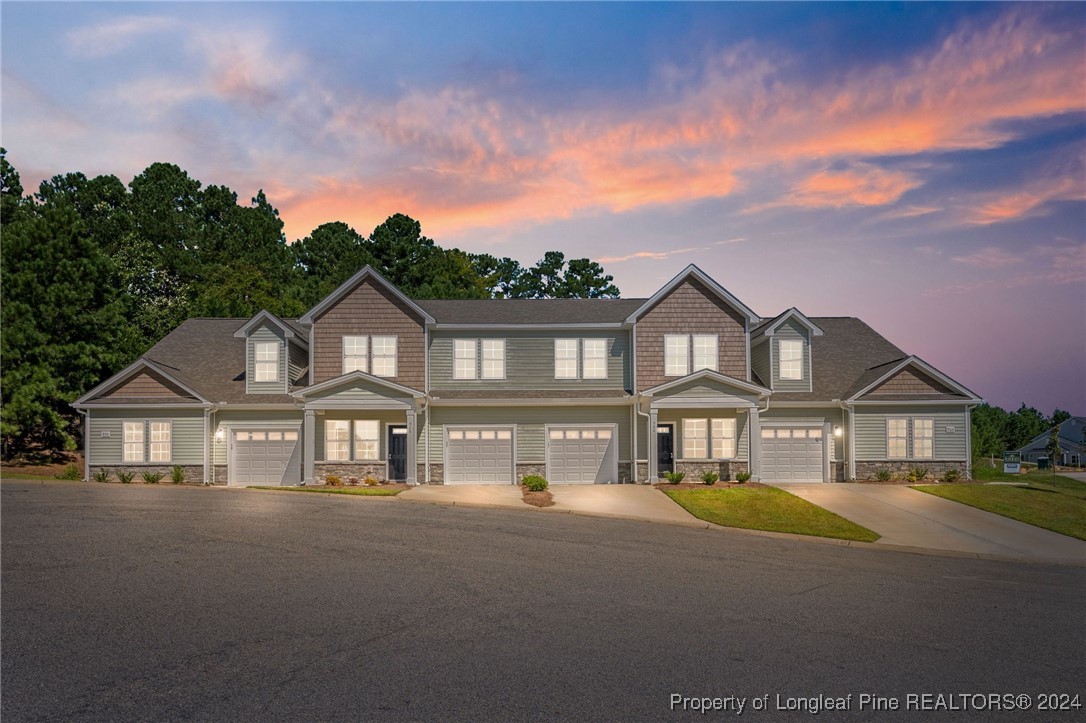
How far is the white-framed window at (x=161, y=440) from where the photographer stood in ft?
96.7

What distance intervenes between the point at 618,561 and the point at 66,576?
28.6 ft

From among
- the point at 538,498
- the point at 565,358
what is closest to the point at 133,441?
the point at 538,498

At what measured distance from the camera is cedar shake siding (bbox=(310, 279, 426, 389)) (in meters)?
29.7

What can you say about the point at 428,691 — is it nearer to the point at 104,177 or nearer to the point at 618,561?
the point at 618,561

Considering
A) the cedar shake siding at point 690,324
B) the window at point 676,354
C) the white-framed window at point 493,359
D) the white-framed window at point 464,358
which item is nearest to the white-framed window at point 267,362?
the white-framed window at point 464,358

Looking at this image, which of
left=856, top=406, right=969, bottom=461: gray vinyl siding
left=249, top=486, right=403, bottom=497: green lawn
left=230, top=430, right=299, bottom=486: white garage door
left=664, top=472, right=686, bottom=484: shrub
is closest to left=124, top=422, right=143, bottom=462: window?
left=230, top=430, right=299, bottom=486: white garage door

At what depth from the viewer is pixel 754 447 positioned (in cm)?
2834

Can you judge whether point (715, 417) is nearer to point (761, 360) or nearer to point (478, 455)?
point (761, 360)

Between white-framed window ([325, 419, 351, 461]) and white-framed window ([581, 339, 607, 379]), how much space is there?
9227 mm

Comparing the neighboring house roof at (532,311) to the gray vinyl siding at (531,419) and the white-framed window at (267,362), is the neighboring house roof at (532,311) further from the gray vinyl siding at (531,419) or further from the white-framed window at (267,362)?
the white-framed window at (267,362)

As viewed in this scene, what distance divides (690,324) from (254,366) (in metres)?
17.1

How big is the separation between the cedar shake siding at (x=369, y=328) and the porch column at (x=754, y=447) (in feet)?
40.5

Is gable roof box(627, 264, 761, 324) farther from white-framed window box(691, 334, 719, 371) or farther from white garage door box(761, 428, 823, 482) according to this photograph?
white garage door box(761, 428, 823, 482)

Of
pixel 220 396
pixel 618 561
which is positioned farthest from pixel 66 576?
pixel 220 396
